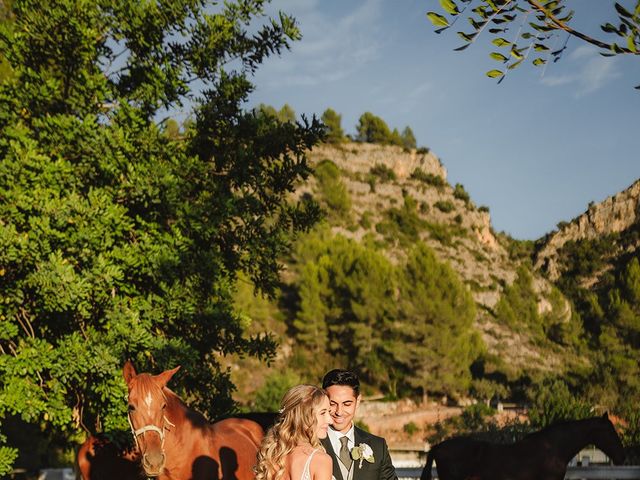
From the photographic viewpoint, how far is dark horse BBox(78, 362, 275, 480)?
19.0ft

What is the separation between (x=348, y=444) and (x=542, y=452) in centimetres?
550

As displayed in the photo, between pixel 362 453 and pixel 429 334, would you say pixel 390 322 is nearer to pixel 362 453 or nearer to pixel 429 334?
pixel 429 334

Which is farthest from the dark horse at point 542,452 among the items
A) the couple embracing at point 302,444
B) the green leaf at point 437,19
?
the green leaf at point 437,19

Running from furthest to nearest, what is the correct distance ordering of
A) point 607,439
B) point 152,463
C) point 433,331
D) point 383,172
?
point 383,172 → point 433,331 → point 607,439 → point 152,463

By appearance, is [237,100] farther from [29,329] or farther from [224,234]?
[29,329]

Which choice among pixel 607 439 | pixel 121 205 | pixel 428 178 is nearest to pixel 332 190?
pixel 428 178

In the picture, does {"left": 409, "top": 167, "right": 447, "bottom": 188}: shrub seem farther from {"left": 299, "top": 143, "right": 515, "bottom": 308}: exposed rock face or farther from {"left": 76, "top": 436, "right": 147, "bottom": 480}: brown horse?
{"left": 76, "top": 436, "right": 147, "bottom": 480}: brown horse

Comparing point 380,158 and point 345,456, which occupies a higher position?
point 380,158

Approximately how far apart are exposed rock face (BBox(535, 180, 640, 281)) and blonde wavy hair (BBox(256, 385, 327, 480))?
113552 millimetres

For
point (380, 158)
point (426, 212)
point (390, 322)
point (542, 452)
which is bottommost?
point (542, 452)

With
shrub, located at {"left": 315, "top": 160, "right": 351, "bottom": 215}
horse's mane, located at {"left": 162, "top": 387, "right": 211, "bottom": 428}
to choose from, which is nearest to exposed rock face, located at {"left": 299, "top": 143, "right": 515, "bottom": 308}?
shrub, located at {"left": 315, "top": 160, "right": 351, "bottom": 215}

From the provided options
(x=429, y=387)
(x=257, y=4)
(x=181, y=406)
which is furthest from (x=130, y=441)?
(x=429, y=387)

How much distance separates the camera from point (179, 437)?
6.25m

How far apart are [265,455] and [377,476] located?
2.79ft
